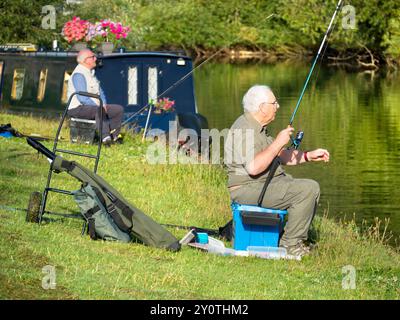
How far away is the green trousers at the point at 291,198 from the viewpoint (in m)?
9.18

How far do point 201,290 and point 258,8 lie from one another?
52.1m

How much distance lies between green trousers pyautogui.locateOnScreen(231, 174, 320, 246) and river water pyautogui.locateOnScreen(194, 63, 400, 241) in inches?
190

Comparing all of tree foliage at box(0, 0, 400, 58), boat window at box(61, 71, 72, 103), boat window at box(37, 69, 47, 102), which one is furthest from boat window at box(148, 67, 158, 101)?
tree foliage at box(0, 0, 400, 58)

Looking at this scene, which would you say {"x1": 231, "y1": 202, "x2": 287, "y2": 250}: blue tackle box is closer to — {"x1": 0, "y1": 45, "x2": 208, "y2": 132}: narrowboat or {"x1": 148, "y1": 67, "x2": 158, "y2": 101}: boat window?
{"x1": 0, "y1": 45, "x2": 208, "y2": 132}: narrowboat

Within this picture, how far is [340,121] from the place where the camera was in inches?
1112

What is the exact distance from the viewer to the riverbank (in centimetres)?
745

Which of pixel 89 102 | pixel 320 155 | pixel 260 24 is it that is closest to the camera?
pixel 320 155

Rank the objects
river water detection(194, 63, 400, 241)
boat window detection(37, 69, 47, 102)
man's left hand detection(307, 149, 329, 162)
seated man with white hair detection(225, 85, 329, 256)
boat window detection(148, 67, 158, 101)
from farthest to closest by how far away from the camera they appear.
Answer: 1. boat window detection(37, 69, 47, 102)
2. boat window detection(148, 67, 158, 101)
3. river water detection(194, 63, 400, 241)
4. man's left hand detection(307, 149, 329, 162)
5. seated man with white hair detection(225, 85, 329, 256)

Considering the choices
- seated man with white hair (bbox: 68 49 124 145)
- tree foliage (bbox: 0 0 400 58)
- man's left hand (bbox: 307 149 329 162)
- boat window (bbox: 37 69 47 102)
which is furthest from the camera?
tree foliage (bbox: 0 0 400 58)

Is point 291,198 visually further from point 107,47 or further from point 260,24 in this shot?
point 260,24

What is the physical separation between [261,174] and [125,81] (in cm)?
1044

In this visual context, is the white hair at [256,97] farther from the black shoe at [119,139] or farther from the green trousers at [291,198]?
the black shoe at [119,139]

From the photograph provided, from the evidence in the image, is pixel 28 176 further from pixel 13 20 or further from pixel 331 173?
pixel 13 20

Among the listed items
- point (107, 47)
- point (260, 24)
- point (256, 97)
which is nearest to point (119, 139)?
point (107, 47)
